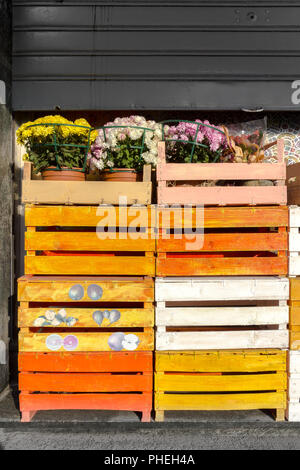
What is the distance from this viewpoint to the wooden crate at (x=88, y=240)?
282 cm

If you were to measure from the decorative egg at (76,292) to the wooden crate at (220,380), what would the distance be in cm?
72

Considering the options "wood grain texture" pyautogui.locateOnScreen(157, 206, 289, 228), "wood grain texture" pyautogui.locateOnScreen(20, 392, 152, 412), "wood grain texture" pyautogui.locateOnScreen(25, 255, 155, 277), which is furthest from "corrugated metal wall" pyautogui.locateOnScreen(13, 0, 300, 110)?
"wood grain texture" pyautogui.locateOnScreen(20, 392, 152, 412)

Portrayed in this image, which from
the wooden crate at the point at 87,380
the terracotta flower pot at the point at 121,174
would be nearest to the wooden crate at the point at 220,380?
the wooden crate at the point at 87,380

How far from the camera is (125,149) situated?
2865mm

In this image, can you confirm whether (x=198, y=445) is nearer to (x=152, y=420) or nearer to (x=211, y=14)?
(x=152, y=420)

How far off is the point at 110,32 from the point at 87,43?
242 mm

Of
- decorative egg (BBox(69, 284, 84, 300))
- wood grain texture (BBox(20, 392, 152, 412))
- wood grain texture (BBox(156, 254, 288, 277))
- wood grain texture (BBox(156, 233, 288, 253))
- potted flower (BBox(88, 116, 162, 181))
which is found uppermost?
potted flower (BBox(88, 116, 162, 181))

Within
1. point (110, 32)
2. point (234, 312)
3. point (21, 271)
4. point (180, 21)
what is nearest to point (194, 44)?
point (180, 21)

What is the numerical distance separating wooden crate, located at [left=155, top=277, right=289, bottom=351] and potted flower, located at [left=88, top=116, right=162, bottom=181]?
88 cm

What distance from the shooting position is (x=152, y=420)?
9.34 ft

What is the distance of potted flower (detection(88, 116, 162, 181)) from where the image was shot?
112 inches

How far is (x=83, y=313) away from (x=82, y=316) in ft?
0.08

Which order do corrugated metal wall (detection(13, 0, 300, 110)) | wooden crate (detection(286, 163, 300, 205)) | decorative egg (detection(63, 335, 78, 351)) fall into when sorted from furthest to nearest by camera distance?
corrugated metal wall (detection(13, 0, 300, 110))
wooden crate (detection(286, 163, 300, 205))
decorative egg (detection(63, 335, 78, 351))

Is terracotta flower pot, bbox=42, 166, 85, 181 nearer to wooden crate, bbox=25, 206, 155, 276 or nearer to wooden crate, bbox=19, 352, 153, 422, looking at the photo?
wooden crate, bbox=25, 206, 155, 276
